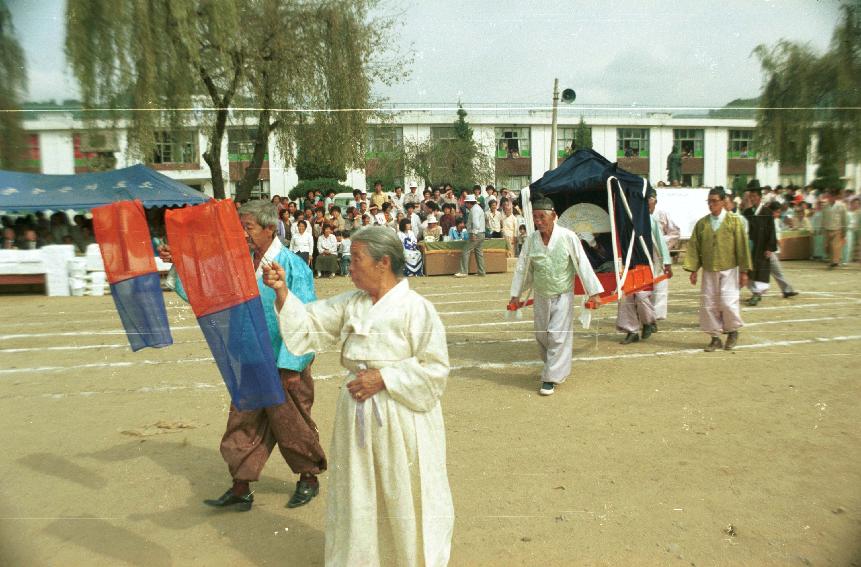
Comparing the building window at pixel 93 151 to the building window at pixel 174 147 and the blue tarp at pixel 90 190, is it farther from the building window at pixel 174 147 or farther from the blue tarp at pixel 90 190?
the building window at pixel 174 147

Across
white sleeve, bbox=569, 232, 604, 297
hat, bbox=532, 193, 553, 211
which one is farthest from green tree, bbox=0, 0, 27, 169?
white sleeve, bbox=569, 232, 604, 297

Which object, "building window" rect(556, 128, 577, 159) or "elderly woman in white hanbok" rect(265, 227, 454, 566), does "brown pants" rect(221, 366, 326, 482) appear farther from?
"building window" rect(556, 128, 577, 159)

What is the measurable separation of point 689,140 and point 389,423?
2.57 meters

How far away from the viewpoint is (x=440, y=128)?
4105 mm

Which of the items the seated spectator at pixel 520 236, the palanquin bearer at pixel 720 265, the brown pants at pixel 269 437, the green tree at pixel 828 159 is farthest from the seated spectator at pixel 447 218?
the palanquin bearer at pixel 720 265

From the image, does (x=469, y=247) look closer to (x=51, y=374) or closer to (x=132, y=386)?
(x=132, y=386)

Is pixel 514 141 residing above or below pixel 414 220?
above

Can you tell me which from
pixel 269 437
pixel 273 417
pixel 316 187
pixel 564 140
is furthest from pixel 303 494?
pixel 564 140

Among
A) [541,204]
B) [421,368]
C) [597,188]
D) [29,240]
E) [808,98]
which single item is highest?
[808,98]

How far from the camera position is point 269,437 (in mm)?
3713

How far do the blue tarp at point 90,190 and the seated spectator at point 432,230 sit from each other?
1.45 metres

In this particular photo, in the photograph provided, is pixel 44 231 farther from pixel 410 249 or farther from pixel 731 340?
pixel 731 340

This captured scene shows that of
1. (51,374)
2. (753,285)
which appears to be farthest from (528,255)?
(51,374)

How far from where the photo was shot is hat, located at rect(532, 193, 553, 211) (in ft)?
17.6
